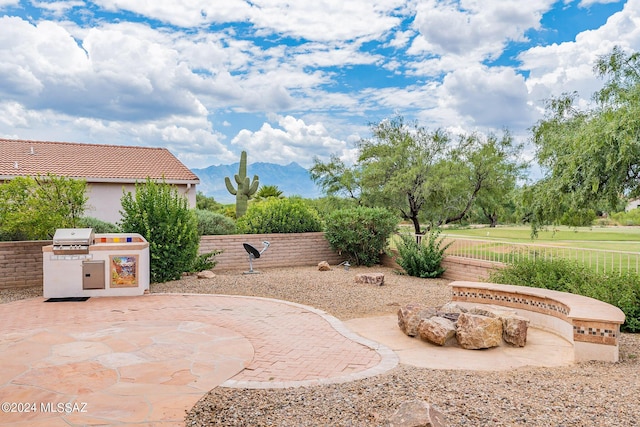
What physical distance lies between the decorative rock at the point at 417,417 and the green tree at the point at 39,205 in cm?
982

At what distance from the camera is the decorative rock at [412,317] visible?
6.43m

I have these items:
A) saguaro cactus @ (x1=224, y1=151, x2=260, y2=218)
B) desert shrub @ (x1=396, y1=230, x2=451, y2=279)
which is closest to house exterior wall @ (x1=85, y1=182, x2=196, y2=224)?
saguaro cactus @ (x1=224, y1=151, x2=260, y2=218)

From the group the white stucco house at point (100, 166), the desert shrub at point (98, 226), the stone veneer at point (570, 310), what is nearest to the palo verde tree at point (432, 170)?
the white stucco house at point (100, 166)

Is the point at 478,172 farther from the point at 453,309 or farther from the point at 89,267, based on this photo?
the point at 89,267

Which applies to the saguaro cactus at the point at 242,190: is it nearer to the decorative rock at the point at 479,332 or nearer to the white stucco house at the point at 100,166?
the white stucco house at the point at 100,166

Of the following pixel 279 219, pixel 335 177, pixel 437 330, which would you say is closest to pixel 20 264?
pixel 279 219

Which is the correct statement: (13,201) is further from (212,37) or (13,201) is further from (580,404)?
(580,404)

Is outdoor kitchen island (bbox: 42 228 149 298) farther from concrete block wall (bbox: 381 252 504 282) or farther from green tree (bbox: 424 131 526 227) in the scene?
green tree (bbox: 424 131 526 227)

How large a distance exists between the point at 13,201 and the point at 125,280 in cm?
384

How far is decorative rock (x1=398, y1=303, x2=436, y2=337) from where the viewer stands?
6.43 m

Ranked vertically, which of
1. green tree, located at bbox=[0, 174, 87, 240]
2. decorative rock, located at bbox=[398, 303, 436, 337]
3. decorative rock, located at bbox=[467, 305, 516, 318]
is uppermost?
green tree, located at bbox=[0, 174, 87, 240]

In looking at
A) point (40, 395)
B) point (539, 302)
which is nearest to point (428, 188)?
point (539, 302)

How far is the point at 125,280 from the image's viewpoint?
9.34 metres

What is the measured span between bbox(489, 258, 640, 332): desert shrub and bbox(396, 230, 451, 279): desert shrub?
2.49 m
